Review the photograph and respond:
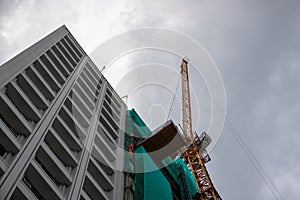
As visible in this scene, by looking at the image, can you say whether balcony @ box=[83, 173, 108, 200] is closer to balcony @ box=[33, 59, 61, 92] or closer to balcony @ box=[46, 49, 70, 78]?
balcony @ box=[33, 59, 61, 92]

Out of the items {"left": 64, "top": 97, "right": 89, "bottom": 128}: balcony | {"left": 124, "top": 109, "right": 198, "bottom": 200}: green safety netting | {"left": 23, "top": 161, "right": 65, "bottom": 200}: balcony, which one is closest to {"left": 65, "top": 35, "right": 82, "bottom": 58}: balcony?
{"left": 124, "top": 109, "right": 198, "bottom": 200}: green safety netting

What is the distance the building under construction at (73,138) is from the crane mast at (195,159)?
0.17 m

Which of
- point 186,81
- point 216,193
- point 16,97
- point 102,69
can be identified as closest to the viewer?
point 16,97

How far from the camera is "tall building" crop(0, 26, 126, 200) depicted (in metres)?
17.6

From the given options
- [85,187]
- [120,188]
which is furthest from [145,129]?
[85,187]

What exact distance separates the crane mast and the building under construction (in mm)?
170

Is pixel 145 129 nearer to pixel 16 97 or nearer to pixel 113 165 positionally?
pixel 113 165

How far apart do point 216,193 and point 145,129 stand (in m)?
12.2

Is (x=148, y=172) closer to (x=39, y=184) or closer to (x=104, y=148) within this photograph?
(x=104, y=148)

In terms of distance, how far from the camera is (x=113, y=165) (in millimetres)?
26781

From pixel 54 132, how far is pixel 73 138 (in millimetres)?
2190

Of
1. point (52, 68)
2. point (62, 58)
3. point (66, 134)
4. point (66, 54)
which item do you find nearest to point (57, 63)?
point (52, 68)

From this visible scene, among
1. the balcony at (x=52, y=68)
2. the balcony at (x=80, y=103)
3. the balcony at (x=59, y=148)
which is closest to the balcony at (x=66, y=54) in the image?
the balcony at (x=52, y=68)

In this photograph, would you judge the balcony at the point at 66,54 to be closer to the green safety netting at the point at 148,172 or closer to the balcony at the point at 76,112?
the balcony at the point at 76,112
